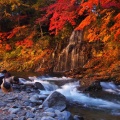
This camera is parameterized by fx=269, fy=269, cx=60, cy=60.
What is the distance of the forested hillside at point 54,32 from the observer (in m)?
18.3

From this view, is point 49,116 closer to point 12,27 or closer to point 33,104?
point 33,104

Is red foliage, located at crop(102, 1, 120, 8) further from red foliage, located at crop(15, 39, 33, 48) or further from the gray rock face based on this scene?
the gray rock face

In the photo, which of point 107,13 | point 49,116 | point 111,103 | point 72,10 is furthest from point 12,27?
point 49,116

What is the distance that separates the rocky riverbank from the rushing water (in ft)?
2.75

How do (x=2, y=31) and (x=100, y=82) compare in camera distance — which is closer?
(x=100, y=82)

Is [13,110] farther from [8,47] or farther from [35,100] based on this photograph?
[8,47]

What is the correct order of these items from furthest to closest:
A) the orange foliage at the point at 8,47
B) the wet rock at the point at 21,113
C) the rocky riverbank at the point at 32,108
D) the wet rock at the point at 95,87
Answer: the orange foliage at the point at 8,47, the wet rock at the point at 95,87, the wet rock at the point at 21,113, the rocky riverbank at the point at 32,108

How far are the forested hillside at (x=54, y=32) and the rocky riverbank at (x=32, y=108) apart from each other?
6143mm

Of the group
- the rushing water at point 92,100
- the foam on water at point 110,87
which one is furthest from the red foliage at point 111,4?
the foam on water at point 110,87

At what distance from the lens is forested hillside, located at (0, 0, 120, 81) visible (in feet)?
60.1

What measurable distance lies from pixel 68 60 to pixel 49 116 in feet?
40.3

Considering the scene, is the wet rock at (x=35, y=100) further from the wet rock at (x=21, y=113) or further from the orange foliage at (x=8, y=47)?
the orange foliage at (x=8, y=47)

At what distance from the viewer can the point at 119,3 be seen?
1852cm

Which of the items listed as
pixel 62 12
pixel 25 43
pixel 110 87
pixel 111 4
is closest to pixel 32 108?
pixel 110 87
